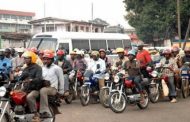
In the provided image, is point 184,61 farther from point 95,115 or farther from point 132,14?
point 132,14

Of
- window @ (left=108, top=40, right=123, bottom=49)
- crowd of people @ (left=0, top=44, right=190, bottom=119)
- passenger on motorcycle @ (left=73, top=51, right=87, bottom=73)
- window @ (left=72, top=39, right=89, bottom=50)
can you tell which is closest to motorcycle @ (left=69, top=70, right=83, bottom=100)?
crowd of people @ (left=0, top=44, right=190, bottom=119)

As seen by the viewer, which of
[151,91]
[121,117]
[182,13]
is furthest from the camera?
[182,13]

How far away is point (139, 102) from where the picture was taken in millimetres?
Result: 10641

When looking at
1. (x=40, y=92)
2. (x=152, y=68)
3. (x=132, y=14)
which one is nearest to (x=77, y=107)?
(x=152, y=68)

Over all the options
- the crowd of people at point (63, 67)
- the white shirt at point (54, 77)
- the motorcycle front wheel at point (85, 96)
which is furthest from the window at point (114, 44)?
the white shirt at point (54, 77)

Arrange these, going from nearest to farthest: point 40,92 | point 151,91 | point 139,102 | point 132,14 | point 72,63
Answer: point 40,92, point 139,102, point 151,91, point 72,63, point 132,14

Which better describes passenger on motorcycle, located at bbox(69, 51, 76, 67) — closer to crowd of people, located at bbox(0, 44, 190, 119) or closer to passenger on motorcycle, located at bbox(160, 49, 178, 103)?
crowd of people, located at bbox(0, 44, 190, 119)

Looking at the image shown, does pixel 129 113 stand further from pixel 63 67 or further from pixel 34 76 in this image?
pixel 34 76

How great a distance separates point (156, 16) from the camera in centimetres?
Answer: 3869

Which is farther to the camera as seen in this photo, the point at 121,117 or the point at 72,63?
the point at 72,63

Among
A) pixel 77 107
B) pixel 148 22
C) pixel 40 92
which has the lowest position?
pixel 77 107

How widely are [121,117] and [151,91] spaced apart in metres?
2.79

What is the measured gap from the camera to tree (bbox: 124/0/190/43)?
3653 cm

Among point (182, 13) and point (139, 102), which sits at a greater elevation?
point (182, 13)
